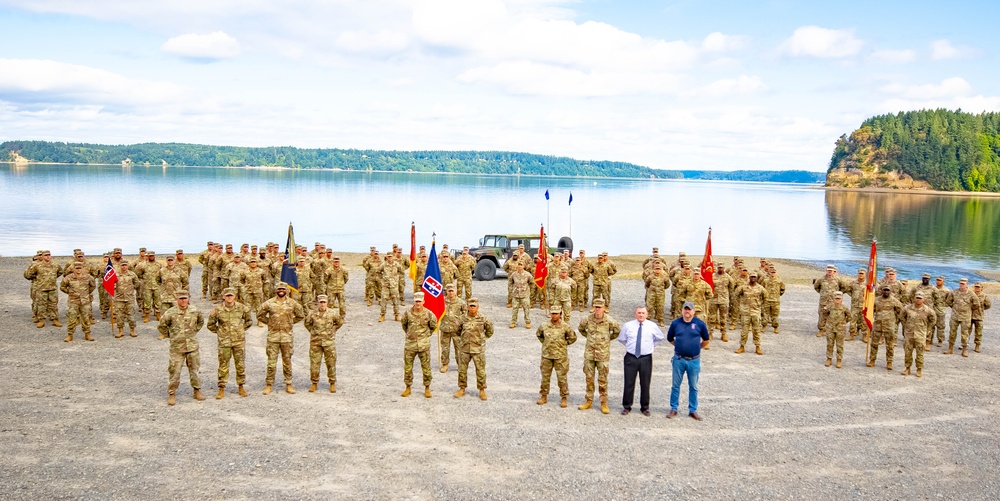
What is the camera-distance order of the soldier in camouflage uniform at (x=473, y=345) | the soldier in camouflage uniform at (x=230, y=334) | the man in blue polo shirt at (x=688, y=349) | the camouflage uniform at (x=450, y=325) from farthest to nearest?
the camouflage uniform at (x=450, y=325), the soldier in camouflage uniform at (x=473, y=345), the soldier in camouflage uniform at (x=230, y=334), the man in blue polo shirt at (x=688, y=349)

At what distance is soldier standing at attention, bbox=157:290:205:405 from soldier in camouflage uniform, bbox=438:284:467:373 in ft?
13.3

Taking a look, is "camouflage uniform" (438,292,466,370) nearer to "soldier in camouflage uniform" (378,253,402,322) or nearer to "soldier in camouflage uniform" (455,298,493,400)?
"soldier in camouflage uniform" (455,298,493,400)

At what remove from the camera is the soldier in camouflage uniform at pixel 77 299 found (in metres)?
14.9

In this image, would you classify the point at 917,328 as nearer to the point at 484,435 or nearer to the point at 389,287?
the point at 484,435

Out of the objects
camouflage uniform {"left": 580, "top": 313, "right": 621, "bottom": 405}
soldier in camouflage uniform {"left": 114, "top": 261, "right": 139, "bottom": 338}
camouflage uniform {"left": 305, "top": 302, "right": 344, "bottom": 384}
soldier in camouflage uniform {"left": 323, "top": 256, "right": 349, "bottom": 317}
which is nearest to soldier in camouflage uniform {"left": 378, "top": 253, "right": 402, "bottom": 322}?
soldier in camouflage uniform {"left": 323, "top": 256, "right": 349, "bottom": 317}

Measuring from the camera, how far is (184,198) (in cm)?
8631

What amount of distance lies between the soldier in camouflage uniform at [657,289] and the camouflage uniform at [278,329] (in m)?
9.44

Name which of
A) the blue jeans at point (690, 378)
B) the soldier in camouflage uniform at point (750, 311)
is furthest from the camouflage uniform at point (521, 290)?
the blue jeans at point (690, 378)

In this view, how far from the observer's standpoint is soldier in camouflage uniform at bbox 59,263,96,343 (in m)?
14.9

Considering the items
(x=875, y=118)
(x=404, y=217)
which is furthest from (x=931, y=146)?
(x=404, y=217)

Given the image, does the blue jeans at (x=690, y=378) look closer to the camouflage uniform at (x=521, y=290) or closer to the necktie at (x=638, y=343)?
the necktie at (x=638, y=343)

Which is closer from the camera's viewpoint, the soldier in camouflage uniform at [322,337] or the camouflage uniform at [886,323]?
the soldier in camouflage uniform at [322,337]

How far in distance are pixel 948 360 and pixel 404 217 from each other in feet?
195

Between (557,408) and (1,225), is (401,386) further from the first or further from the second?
(1,225)
